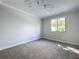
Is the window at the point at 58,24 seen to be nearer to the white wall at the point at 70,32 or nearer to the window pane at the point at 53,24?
the window pane at the point at 53,24

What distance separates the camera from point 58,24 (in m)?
5.59

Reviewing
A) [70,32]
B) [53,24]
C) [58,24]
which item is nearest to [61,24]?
[58,24]

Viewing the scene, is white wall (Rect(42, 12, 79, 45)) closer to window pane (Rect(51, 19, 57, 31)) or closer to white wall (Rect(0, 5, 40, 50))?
window pane (Rect(51, 19, 57, 31))

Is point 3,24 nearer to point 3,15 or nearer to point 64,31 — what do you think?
point 3,15

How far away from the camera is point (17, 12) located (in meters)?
4.60

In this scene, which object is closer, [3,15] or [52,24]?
[3,15]

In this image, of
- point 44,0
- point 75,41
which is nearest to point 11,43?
point 44,0

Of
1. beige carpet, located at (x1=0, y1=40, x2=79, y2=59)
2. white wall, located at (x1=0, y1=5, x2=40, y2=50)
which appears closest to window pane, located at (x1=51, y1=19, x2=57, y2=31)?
white wall, located at (x1=0, y1=5, x2=40, y2=50)

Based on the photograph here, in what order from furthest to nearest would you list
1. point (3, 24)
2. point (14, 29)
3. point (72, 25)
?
point (72, 25) < point (14, 29) < point (3, 24)

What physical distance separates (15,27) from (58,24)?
131 inches

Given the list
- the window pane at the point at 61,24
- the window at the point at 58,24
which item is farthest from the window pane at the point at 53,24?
the window pane at the point at 61,24

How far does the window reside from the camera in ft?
17.2

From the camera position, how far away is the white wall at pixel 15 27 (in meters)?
3.85

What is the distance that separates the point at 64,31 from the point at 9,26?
379cm
